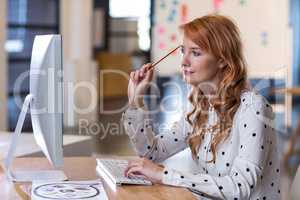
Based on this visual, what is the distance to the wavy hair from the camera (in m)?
1.86

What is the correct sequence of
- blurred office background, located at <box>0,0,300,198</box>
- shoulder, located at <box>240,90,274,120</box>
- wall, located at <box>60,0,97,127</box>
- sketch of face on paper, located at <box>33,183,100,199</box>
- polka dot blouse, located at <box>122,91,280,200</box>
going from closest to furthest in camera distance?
sketch of face on paper, located at <box>33,183,100,199</box> < polka dot blouse, located at <box>122,91,280,200</box> < shoulder, located at <box>240,90,274,120</box> < blurred office background, located at <box>0,0,300,198</box> < wall, located at <box>60,0,97,127</box>

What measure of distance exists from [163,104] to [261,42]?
2160mm

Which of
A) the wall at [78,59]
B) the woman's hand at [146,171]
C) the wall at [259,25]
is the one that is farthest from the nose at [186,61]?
the wall at [78,59]

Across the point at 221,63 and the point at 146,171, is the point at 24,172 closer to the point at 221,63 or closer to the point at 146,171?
the point at 146,171

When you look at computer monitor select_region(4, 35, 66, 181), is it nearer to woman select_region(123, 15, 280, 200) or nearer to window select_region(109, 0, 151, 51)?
woman select_region(123, 15, 280, 200)

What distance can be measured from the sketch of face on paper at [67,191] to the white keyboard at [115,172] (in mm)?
81

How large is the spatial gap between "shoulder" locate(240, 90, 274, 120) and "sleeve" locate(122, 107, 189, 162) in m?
0.37

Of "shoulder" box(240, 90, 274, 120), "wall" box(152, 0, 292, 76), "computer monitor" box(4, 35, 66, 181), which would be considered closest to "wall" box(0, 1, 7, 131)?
"wall" box(152, 0, 292, 76)

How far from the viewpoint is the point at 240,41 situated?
1896 mm

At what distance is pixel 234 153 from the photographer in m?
1.85

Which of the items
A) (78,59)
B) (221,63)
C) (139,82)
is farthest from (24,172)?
(78,59)

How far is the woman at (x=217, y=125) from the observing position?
171 centimetres

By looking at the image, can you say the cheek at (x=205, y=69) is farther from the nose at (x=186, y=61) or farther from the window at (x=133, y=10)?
the window at (x=133, y=10)

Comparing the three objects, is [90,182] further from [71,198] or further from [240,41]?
[240,41]
